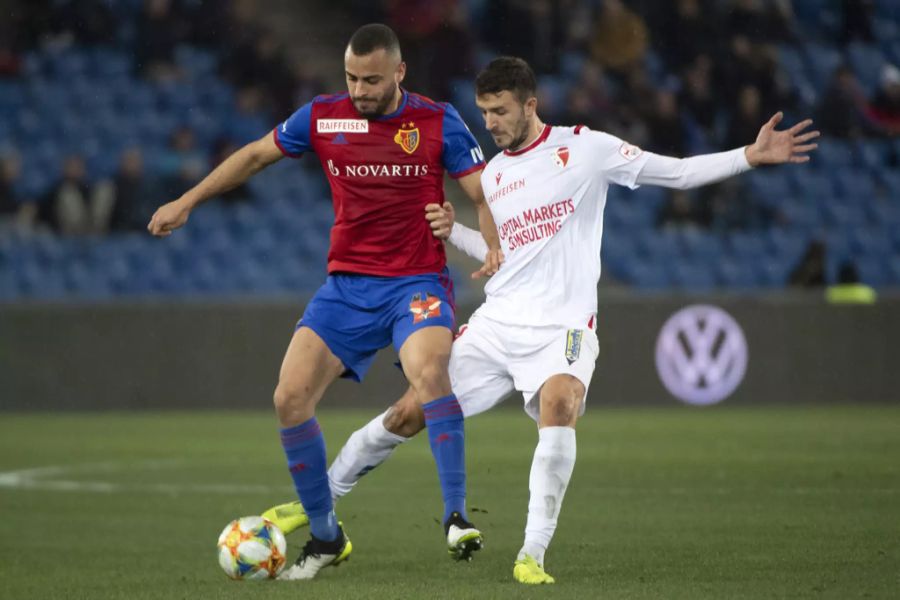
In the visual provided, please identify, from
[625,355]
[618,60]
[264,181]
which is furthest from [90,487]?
[618,60]

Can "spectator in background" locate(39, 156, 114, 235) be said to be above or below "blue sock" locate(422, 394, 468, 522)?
above

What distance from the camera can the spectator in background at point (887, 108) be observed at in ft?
62.2

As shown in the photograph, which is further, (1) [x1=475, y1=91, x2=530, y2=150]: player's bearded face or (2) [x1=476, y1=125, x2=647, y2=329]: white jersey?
(2) [x1=476, y1=125, x2=647, y2=329]: white jersey

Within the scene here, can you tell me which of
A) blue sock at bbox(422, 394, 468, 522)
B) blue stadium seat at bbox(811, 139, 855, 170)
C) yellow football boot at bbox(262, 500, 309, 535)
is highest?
blue stadium seat at bbox(811, 139, 855, 170)

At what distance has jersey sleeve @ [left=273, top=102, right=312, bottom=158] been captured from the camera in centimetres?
684

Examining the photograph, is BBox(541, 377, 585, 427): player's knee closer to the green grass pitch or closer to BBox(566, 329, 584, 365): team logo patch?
BBox(566, 329, 584, 365): team logo patch

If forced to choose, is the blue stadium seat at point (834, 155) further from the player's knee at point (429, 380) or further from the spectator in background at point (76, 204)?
the player's knee at point (429, 380)

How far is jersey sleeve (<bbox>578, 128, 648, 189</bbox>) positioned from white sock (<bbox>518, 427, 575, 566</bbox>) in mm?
1072

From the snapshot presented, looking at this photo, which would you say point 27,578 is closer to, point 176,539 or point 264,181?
point 176,539

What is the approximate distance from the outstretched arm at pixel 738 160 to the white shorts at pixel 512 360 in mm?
722

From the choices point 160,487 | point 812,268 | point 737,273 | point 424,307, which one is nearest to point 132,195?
point 737,273

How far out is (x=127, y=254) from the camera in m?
17.6

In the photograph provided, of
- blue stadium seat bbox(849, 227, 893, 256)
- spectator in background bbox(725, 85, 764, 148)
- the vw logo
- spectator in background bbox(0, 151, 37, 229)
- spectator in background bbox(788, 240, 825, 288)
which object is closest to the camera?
the vw logo

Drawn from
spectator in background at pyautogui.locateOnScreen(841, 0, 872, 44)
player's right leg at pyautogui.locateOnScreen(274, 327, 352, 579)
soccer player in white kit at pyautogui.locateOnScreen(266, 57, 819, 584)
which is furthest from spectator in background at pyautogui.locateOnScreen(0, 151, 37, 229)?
player's right leg at pyautogui.locateOnScreen(274, 327, 352, 579)
